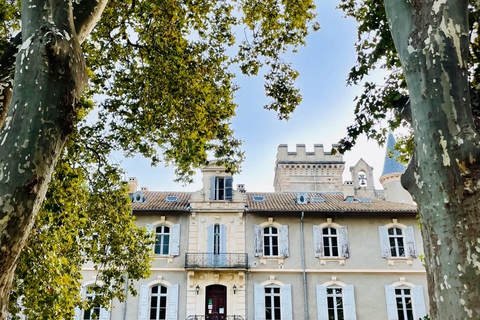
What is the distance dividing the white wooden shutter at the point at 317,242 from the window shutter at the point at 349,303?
6.50ft

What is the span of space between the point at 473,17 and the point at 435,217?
17.2 ft

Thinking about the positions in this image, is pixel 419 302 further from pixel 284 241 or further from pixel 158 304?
pixel 158 304

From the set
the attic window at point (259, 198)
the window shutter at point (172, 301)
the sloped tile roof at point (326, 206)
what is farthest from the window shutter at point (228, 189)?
the window shutter at point (172, 301)

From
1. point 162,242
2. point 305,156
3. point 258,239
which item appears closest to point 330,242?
point 258,239

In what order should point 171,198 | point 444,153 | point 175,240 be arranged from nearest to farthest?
point 444,153 < point 175,240 < point 171,198

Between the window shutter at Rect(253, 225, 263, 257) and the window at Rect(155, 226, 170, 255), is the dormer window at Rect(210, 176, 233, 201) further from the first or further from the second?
the window at Rect(155, 226, 170, 255)

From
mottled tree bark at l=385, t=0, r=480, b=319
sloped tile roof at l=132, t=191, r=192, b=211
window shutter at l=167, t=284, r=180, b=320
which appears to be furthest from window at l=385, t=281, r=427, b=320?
mottled tree bark at l=385, t=0, r=480, b=319

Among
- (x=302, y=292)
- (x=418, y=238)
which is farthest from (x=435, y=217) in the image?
(x=418, y=238)

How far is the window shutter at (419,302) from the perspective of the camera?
64.4 feet

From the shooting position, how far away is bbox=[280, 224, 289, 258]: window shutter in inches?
818

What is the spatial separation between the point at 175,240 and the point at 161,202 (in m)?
2.46

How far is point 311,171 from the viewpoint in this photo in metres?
38.4

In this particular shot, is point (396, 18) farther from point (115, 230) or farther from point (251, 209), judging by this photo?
point (251, 209)

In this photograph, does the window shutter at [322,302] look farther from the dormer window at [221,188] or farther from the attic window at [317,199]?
the dormer window at [221,188]
